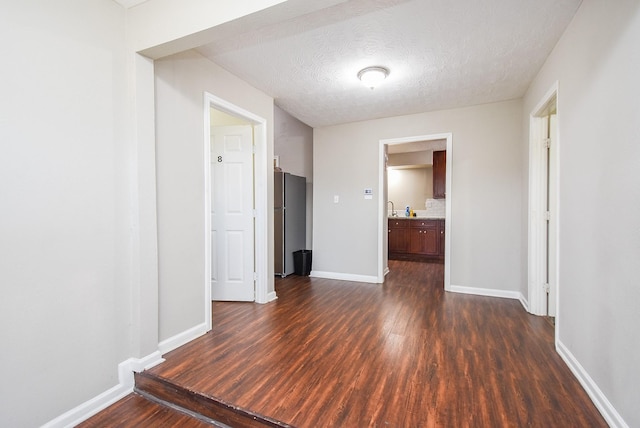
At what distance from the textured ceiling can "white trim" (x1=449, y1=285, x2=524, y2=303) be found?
2458 mm

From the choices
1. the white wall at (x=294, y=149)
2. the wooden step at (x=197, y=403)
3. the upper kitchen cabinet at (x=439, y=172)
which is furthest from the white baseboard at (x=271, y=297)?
the upper kitchen cabinet at (x=439, y=172)

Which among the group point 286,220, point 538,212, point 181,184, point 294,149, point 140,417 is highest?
point 294,149

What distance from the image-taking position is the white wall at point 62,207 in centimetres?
145

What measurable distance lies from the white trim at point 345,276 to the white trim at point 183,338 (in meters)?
2.37

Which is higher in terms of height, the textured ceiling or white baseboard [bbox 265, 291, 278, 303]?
the textured ceiling

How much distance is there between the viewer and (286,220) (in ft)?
15.3

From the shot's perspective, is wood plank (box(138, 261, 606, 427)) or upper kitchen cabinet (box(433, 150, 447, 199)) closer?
wood plank (box(138, 261, 606, 427))

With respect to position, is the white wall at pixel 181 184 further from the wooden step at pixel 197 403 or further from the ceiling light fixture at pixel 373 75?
the ceiling light fixture at pixel 373 75

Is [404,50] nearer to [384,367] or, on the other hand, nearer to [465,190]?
[465,190]

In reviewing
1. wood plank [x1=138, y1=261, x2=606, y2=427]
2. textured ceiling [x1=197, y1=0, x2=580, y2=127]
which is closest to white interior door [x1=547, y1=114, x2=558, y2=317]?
wood plank [x1=138, y1=261, x2=606, y2=427]

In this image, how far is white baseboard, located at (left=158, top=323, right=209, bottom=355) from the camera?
7.28 ft

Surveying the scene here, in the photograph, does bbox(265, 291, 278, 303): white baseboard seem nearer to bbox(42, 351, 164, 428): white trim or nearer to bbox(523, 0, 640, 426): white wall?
bbox(42, 351, 164, 428): white trim

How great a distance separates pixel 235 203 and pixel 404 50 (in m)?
2.34

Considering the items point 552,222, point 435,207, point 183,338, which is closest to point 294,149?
point 435,207
